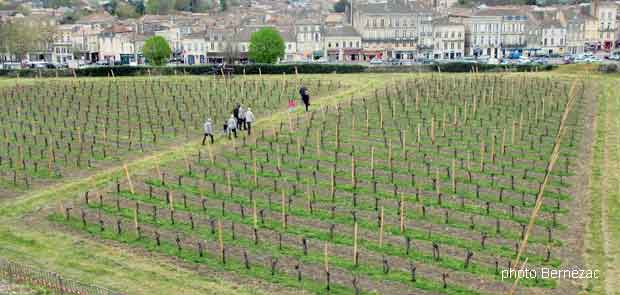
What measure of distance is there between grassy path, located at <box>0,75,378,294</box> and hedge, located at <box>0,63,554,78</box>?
95.4ft

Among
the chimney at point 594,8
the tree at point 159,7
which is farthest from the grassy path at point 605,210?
the tree at point 159,7

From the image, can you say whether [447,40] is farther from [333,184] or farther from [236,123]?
[333,184]

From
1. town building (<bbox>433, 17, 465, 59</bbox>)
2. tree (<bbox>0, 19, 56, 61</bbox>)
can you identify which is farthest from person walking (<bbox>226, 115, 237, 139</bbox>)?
tree (<bbox>0, 19, 56, 61</bbox>)

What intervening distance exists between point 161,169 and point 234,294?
9137mm

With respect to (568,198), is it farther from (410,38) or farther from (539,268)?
(410,38)

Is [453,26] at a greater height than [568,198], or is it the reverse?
[453,26]

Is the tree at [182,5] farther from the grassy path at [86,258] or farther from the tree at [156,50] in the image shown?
the grassy path at [86,258]

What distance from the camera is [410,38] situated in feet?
247

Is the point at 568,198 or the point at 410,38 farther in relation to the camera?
the point at 410,38

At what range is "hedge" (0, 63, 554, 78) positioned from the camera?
155ft

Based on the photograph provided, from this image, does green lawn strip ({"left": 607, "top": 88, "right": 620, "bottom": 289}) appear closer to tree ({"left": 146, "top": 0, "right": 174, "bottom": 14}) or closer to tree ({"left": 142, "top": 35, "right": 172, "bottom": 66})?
tree ({"left": 142, "top": 35, "right": 172, "bottom": 66})

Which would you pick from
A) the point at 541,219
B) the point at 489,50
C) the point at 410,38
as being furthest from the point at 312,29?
the point at 541,219

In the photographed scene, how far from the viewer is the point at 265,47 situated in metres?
62.1

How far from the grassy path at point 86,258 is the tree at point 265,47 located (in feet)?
140
